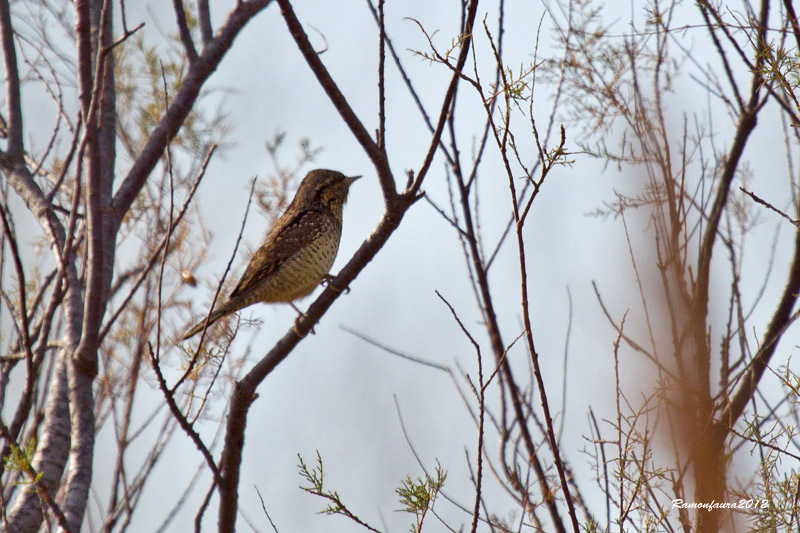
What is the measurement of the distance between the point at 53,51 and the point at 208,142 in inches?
46.8

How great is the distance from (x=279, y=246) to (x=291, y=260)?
140 millimetres

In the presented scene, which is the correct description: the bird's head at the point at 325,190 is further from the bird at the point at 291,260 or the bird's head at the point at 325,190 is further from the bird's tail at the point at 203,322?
the bird's tail at the point at 203,322

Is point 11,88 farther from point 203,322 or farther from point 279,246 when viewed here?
point 279,246

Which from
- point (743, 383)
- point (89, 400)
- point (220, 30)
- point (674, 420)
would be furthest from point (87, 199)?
point (743, 383)

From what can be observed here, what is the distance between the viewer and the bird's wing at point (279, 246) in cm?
497

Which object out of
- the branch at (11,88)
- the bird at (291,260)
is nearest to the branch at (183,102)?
the branch at (11,88)

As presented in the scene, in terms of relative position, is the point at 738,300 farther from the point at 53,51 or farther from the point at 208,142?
the point at 53,51

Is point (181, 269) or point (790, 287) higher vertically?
point (181, 269)

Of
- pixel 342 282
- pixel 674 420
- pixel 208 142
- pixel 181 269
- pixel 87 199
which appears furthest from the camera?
pixel 208 142

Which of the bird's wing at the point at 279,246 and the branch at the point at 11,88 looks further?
the bird's wing at the point at 279,246

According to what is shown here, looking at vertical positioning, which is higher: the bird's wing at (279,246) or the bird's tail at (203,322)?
the bird's wing at (279,246)

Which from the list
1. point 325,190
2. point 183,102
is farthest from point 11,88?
point 325,190

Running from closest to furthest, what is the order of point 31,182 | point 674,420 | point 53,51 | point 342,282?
point 674,420, point 342,282, point 31,182, point 53,51

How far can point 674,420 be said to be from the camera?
278cm
